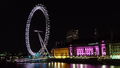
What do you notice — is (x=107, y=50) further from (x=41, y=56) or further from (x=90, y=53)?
(x=41, y=56)

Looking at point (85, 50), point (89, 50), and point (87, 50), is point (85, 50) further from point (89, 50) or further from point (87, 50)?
point (89, 50)

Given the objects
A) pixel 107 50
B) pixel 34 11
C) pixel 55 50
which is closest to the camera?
pixel 34 11

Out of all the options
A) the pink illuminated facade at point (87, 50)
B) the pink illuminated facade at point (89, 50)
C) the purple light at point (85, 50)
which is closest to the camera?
the pink illuminated facade at point (89, 50)

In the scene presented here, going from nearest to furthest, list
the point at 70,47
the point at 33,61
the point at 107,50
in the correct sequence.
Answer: the point at 33,61 → the point at 107,50 → the point at 70,47

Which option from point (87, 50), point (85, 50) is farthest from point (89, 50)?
point (85, 50)

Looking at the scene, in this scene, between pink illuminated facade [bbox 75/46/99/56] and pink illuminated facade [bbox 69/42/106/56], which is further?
pink illuminated facade [bbox 75/46/99/56]

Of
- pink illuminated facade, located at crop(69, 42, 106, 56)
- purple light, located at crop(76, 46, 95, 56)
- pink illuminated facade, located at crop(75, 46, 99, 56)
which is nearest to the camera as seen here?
pink illuminated facade, located at crop(69, 42, 106, 56)

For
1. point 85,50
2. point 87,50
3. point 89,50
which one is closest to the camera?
point 89,50

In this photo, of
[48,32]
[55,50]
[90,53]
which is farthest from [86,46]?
[48,32]

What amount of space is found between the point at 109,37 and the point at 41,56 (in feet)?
90.2

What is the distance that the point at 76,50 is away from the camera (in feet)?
359

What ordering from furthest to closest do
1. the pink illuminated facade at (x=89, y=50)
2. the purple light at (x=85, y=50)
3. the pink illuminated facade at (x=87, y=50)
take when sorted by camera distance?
the purple light at (x=85, y=50) < the pink illuminated facade at (x=87, y=50) < the pink illuminated facade at (x=89, y=50)

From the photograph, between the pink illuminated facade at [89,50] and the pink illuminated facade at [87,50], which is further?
the pink illuminated facade at [87,50]

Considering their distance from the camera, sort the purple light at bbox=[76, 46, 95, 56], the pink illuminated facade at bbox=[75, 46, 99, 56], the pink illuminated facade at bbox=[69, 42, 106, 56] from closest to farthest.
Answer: the pink illuminated facade at bbox=[69, 42, 106, 56] < the pink illuminated facade at bbox=[75, 46, 99, 56] < the purple light at bbox=[76, 46, 95, 56]
